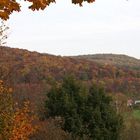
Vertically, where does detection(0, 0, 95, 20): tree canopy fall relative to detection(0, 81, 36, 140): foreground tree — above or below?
above

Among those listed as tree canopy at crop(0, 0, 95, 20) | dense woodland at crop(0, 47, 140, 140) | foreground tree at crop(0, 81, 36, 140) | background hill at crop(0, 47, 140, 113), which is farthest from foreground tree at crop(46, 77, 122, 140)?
tree canopy at crop(0, 0, 95, 20)

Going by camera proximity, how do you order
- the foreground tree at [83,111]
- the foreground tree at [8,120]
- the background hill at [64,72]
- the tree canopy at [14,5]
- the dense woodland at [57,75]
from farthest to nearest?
the background hill at [64,72] < the dense woodland at [57,75] < the foreground tree at [83,111] < the foreground tree at [8,120] < the tree canopy at [14,5]

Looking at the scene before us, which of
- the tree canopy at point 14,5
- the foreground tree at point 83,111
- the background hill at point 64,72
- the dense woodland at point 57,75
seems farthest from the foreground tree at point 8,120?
the background hill at point 64,72

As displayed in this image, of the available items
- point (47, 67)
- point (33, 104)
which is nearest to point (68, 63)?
point (47, 67)

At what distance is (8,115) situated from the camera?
2669 centimetres

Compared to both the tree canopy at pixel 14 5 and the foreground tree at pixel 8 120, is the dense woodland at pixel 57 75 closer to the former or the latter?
the foreground tree at pixel 8 120

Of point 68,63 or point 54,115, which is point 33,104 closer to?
point 54,115

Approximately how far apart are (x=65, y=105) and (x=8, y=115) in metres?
21.8

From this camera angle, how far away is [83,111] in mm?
49469

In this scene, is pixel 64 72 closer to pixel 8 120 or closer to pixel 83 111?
pixel 83 111

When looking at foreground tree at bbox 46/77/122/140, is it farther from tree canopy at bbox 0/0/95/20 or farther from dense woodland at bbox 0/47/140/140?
tree canopy at bbox 0/0/95/20

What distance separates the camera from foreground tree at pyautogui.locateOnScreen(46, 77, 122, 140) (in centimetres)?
4752

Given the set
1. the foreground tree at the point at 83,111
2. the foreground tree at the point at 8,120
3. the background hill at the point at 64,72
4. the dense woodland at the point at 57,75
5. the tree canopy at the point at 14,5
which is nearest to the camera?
Result: the tree canopy at the point at 14,5

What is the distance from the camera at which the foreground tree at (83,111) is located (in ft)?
156
